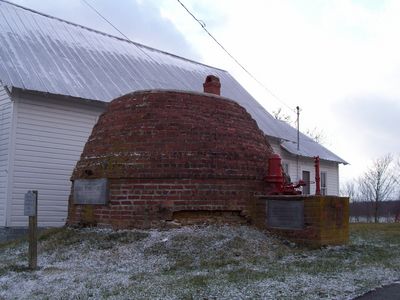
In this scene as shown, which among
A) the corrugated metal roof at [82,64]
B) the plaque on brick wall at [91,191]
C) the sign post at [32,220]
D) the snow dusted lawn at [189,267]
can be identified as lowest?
the snow dusted lawn at [189,267]

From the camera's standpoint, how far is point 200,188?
10500mm

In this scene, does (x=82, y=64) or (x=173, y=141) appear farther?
(x=82, y=64)

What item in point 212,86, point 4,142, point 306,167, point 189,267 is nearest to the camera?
point 189,267

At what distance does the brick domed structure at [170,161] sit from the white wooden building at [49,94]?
4.06 m

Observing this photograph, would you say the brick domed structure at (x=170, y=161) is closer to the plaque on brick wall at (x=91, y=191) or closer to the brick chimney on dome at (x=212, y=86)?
the plaque on brick wall at (x=91, y=191)

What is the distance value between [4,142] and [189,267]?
8.74 metres

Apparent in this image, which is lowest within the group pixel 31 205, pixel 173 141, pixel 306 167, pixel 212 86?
pixel 31 205

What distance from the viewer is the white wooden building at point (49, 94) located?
15.0 m

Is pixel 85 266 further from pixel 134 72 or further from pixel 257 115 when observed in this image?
pixel 257 115

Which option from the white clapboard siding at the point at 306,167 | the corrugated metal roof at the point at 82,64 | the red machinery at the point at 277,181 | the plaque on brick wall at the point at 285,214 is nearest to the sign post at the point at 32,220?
the plaque on brick wall at the point at 285,214

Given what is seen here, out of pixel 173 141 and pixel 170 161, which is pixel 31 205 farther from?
pixel 173 141

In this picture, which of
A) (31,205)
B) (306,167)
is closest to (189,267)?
(31,205)

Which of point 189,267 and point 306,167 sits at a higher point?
point 306,167

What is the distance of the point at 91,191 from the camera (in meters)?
11.1
